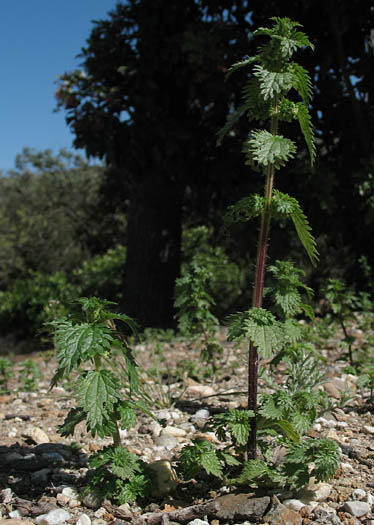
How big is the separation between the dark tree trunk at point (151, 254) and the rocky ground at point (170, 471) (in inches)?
98.6

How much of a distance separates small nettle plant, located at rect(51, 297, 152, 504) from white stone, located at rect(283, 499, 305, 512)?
56 centimetres

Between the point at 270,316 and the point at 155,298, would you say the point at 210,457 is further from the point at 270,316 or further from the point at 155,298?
the point at 155,298

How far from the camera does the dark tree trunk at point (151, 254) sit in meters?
6.22

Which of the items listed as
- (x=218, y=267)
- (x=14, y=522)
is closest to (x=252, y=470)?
(x=14, y=522)

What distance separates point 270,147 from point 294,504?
1.39 metres

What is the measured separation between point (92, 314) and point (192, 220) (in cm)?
640

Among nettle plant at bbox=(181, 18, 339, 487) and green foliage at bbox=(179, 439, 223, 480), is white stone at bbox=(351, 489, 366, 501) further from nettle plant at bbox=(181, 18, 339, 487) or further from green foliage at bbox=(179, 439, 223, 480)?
green foliage at bbox=(179, 439, 223, 480)

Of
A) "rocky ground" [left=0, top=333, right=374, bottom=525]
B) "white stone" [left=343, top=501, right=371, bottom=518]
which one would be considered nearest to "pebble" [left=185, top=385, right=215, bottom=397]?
"rocky ground" [left=0, top=333, right=374, bottom=525]

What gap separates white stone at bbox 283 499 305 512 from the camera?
6.45ft

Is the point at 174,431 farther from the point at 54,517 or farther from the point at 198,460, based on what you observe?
the point at 54,517

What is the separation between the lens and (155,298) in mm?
A: 6230

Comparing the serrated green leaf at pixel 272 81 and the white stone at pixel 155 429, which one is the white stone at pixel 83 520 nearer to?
the white stone at pixel 155 429

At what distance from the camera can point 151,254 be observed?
245 inches

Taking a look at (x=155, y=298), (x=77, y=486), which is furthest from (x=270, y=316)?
(x=155, y=298)
